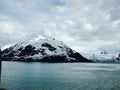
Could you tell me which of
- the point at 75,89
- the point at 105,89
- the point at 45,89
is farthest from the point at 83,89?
the point at 45,89

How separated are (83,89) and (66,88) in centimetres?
560

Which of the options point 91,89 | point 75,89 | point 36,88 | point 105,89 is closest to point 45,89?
point 36,88

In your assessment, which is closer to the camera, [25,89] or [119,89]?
[25,89]

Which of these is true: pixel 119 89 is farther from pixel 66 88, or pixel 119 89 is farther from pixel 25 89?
pixel 25 89

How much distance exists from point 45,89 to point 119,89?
77.5 feet

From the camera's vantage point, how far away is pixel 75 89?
7375 centimetres

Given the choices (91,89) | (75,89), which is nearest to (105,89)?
(91,89)

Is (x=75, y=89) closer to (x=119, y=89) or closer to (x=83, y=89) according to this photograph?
(x=83, y=89)

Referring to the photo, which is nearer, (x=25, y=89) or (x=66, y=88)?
(x=25, y=89)

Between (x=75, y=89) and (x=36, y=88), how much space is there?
12140 millimetres

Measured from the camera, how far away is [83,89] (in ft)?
242

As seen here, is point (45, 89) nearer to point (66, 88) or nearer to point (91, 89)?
point (66, 88)

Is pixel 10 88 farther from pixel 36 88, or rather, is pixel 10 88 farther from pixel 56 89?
pixel 56 89

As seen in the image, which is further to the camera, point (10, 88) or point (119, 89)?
point (119, 89)
